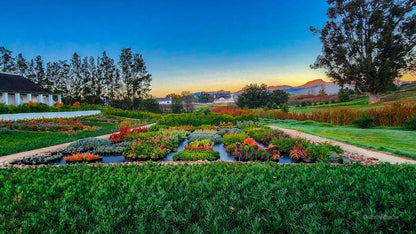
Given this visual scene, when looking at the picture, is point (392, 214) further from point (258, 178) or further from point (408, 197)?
point (258, 178)

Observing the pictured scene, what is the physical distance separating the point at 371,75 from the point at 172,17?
21.6 metres

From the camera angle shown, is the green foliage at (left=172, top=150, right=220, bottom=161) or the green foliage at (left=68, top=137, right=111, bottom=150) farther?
the green foliage at (left=68, top=137, right=111, bottom=150)

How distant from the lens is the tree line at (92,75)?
96.0 ft

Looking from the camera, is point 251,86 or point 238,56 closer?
point 238,56

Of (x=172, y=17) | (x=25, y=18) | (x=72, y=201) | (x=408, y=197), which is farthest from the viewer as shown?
(x=172, y=17)

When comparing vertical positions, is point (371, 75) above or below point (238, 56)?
below

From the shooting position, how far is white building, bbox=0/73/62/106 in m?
19.7

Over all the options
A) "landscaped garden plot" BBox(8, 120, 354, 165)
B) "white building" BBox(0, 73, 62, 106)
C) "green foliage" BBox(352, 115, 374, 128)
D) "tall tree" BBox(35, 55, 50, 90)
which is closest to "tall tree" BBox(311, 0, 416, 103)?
"green foliage" BBox(352, 115, 374, 128)

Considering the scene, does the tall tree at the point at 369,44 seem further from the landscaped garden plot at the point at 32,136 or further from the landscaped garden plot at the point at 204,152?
the landscaped garden plot at the point at 32,136

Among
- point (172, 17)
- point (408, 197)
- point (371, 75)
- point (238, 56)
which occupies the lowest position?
point (408, 197)

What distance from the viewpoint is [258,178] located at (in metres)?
2.81

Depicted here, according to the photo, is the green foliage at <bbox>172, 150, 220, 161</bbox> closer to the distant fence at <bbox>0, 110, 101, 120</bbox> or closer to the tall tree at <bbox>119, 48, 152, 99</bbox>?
the distant fence at <bbox>0, 110, 101, 120</bbox>

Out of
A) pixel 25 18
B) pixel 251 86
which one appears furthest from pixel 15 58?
pixel 251 86

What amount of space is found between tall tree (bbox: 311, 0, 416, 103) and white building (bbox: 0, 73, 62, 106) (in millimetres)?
34464
